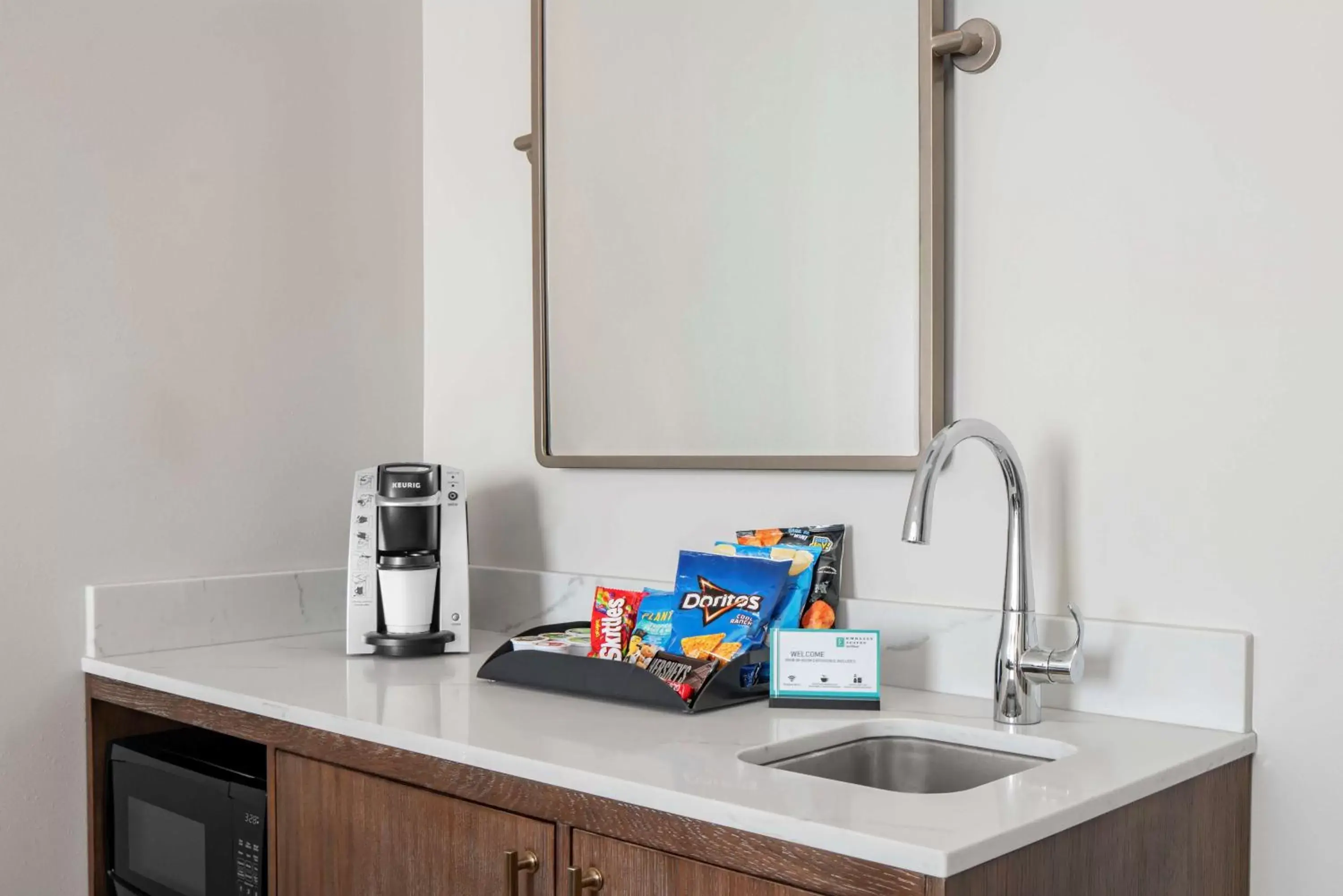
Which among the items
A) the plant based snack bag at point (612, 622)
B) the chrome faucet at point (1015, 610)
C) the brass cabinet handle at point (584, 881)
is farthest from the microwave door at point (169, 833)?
the chrome faucet at point (1015, 610)

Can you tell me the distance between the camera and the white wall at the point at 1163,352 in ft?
4.14

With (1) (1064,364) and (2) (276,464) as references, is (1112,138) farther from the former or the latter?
(2) (276,464)

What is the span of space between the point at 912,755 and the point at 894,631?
0.24 metres

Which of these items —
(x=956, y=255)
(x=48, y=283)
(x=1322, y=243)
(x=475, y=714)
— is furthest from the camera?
(x=48, y=283)

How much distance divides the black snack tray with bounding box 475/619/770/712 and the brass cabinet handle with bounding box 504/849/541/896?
26 cm

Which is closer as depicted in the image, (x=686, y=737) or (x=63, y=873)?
(x=686, y=737)

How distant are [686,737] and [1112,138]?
2.69 feet

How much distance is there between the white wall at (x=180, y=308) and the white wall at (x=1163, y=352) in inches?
33.1

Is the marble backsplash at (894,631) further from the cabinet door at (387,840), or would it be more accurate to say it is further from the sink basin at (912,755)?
the cabinet door at (387,840)

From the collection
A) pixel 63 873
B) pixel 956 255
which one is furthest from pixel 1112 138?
pixel 63 873

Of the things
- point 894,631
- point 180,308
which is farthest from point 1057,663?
point 180,308

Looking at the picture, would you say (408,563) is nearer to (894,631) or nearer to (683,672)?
(683,672)

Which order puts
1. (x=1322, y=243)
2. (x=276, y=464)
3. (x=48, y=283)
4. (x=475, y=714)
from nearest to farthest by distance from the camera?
1. (x=1322, y=243)
2. (x=475, y=714)
3. (x=48, y=283)
4. (x=276, y=464)

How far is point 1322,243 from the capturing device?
49.4 inches
